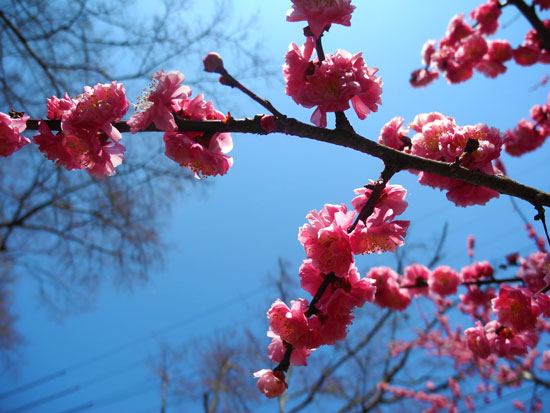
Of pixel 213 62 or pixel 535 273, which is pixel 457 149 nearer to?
pixel 213 62

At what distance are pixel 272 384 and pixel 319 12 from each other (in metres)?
1.54

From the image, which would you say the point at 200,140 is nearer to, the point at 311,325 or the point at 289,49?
the point at 289,49

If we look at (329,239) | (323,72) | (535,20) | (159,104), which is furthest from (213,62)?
(535,20)

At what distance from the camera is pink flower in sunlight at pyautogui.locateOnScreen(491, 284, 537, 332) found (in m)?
1.71

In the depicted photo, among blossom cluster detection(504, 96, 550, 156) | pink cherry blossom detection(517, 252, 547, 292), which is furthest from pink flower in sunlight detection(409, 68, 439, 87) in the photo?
pink cherry blossom detection(517, 252, 547, 292)

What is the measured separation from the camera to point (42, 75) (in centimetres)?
431

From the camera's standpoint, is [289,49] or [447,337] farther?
[447,337]

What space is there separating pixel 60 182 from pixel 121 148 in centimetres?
416

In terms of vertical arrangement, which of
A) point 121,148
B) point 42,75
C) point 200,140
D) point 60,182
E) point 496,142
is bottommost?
point 496,142

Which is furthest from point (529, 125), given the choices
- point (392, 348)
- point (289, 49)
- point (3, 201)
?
point (3, 201)

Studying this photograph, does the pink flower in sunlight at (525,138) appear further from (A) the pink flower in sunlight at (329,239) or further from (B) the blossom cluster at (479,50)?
(A) the pink flower in sunlight at (329,239)

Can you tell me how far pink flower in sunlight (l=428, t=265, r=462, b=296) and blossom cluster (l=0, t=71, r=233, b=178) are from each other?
2680 millimetres

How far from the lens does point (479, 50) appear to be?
3.82m

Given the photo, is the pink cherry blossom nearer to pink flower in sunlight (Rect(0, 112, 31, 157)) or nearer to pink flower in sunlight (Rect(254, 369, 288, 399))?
pink flower in sunlight (Rect(254, 369, 288, 399))
